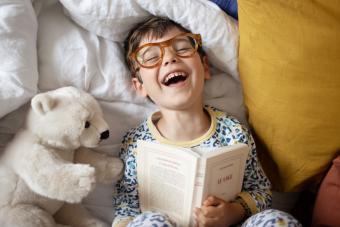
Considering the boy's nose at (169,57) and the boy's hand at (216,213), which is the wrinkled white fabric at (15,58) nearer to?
the boy's nose at (169,57)

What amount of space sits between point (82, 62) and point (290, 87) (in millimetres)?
509

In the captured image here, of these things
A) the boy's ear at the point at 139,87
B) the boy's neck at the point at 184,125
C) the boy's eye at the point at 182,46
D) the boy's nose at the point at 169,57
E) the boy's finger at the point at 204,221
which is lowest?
the boy's finger at the point at 204,221

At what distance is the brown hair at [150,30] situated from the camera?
3.18 ft

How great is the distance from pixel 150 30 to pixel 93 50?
16 cm

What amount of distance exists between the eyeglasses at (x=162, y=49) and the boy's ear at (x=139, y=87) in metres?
0.07

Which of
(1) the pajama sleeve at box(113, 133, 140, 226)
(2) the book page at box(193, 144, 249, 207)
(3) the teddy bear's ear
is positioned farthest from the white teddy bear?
(2) the book page at box(193, 144, 249, 207)

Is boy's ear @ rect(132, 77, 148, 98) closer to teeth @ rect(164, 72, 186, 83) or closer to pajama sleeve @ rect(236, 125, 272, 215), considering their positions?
teeth @ rect(164, 72, 186, 83)

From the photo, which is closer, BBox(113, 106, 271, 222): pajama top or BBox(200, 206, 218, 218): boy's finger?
BBox(200, 206, 218, 218): boy's finger

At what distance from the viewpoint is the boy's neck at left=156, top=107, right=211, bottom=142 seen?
3.29ft

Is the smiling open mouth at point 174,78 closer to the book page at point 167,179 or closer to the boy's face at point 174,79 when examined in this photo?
the boy's face at point 174,79

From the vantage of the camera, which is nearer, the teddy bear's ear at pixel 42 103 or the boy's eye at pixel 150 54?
the teddy bear's ear at pixel 42 103

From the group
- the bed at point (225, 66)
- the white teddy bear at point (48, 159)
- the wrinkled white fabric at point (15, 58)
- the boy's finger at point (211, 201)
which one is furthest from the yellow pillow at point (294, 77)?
the wrinkled white fabric at point (15, 58)

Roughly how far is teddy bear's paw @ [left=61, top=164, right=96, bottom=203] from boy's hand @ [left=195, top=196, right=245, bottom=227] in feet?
0.79

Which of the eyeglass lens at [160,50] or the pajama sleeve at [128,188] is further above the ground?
the eyeglass lens at [160,50]
